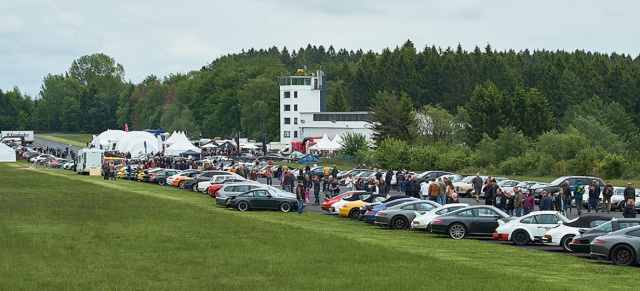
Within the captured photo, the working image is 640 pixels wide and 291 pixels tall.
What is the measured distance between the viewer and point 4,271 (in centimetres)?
1900

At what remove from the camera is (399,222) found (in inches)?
1230

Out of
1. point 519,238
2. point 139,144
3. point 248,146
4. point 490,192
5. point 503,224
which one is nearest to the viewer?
point 519,238

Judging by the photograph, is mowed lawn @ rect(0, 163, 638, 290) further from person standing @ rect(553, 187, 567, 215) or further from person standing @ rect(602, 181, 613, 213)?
person standing @ rect(602, 181, 613, 213)

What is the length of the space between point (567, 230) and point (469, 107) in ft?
233

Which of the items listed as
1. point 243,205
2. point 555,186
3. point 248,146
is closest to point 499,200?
point 555,186

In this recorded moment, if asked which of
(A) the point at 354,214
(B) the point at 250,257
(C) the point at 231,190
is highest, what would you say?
(C) the point at 231,190

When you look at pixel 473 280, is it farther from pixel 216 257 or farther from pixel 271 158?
pixel 271 158

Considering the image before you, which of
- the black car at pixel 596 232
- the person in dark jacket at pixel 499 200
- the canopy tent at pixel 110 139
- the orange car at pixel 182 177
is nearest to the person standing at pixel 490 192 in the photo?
the person in dark jacket at pixel 499 200

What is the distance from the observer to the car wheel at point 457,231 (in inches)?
1112

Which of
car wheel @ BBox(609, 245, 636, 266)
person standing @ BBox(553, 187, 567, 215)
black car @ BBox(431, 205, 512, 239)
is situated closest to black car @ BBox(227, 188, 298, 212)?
black car @ BBox(431, 205, 512, 239)

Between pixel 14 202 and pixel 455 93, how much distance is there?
99.7 m

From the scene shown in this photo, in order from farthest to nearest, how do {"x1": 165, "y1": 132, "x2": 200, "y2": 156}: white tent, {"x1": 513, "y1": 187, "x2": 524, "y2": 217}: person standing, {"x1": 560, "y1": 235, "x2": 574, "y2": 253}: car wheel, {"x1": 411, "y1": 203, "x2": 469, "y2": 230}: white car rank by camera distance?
{"x1": 165, "y1": 132, "x2": 200, "y2": 156}: white tent, {"x1": 513, "y1": 187, "x2": 524, "y2": 217}: person standing, {"x1": 411, "y1": 203, "x2": 469, "y2": 230}: white car, {"x1": 560, "y1": 235, "x2": 574, "y2": 253}: car wheel

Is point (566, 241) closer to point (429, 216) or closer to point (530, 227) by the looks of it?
point (530, 227)

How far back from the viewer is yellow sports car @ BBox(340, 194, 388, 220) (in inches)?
1403
